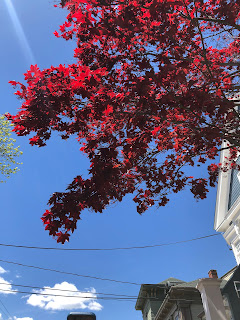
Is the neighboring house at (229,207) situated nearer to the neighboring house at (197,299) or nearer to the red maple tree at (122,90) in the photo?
the neighboring house at (197,299)

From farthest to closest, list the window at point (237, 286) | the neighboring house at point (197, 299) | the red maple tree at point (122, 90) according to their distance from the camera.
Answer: the window at point (237, 286) → the neighboring house at point (197, 299) → the red maple tree at point (122, 90)

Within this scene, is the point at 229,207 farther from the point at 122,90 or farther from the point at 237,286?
the point at 122,90

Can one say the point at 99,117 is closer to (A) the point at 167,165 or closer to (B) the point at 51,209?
(B) the point at 51,209

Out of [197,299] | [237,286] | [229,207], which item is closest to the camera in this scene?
[237,286]

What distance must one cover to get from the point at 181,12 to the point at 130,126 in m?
2.43

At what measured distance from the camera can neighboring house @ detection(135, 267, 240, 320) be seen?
26.5ft

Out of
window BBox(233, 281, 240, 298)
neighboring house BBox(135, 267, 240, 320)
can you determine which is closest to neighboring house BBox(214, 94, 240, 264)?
neighboring house BBox(135, 267, 240, 320)

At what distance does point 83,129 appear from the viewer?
5.96 metres

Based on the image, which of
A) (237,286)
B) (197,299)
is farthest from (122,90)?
(197,299)

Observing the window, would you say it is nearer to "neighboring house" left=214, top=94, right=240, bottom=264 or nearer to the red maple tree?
"neighboring house" left=214, top=94, right=240, bottom=264

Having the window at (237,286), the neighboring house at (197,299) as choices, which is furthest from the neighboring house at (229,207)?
the window at (237,286)

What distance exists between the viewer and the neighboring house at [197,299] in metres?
8.07

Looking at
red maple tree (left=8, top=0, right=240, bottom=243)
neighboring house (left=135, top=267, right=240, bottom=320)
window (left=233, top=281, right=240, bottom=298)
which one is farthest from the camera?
window (left=233, top=281, right=240, bottom=298)

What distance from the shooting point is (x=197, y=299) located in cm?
1948
